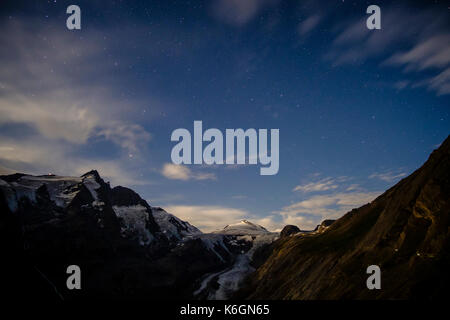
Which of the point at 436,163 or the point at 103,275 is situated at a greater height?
the point at 436,163

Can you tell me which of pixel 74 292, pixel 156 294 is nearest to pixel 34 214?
pixel 74 292

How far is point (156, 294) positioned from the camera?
154 meters

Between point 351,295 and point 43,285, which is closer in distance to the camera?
point 43,285

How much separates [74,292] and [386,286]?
155 metres

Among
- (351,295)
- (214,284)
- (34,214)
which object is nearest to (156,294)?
→ (214,284)

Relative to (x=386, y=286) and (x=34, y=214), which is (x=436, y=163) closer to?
(x=386, y=286)

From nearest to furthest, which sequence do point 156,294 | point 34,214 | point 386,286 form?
point 386,286
point 156,294
point 34,214

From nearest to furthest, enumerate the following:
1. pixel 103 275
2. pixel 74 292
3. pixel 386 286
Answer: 1. pixel 386 286
2. pixel 74 292
3. pixel 103 275

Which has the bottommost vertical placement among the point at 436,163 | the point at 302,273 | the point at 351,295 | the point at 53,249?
the point at 53,249

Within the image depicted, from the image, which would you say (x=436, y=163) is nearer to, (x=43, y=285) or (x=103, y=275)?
(x=43, y=285)

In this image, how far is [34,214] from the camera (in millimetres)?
183750
